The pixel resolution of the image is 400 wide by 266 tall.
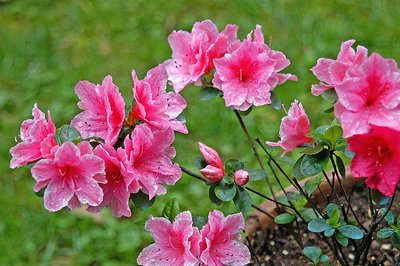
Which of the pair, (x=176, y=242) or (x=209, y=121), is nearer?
(x=176, y=242)

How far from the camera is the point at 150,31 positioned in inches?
135

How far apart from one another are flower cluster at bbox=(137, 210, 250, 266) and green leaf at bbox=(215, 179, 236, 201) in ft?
0.16

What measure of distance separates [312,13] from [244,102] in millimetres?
2059

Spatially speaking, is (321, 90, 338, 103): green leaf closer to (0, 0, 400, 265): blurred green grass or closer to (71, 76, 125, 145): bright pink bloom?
(71, 76, 125, 145): bright pink bloom

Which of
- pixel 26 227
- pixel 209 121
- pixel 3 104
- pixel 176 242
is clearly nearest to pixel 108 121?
pixel 176 242

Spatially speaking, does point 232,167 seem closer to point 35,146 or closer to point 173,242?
point 173,242

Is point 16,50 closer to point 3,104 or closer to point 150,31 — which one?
point 3,104

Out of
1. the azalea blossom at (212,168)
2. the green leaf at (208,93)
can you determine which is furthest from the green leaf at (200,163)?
the green leaf at (208,93)

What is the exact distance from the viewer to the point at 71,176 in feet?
4.23

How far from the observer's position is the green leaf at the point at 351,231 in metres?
1.44

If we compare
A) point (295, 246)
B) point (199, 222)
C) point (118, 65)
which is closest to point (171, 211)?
point (199, 222)

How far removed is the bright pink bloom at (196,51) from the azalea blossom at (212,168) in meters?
0.15

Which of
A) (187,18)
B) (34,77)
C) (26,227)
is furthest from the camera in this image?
(187,18)

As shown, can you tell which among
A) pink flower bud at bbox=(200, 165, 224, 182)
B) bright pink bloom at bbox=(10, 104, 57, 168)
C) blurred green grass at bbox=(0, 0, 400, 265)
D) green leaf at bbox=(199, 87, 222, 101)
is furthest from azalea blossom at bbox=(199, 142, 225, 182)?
blurred green grass at bbox=(0, 0, 400, 265)
